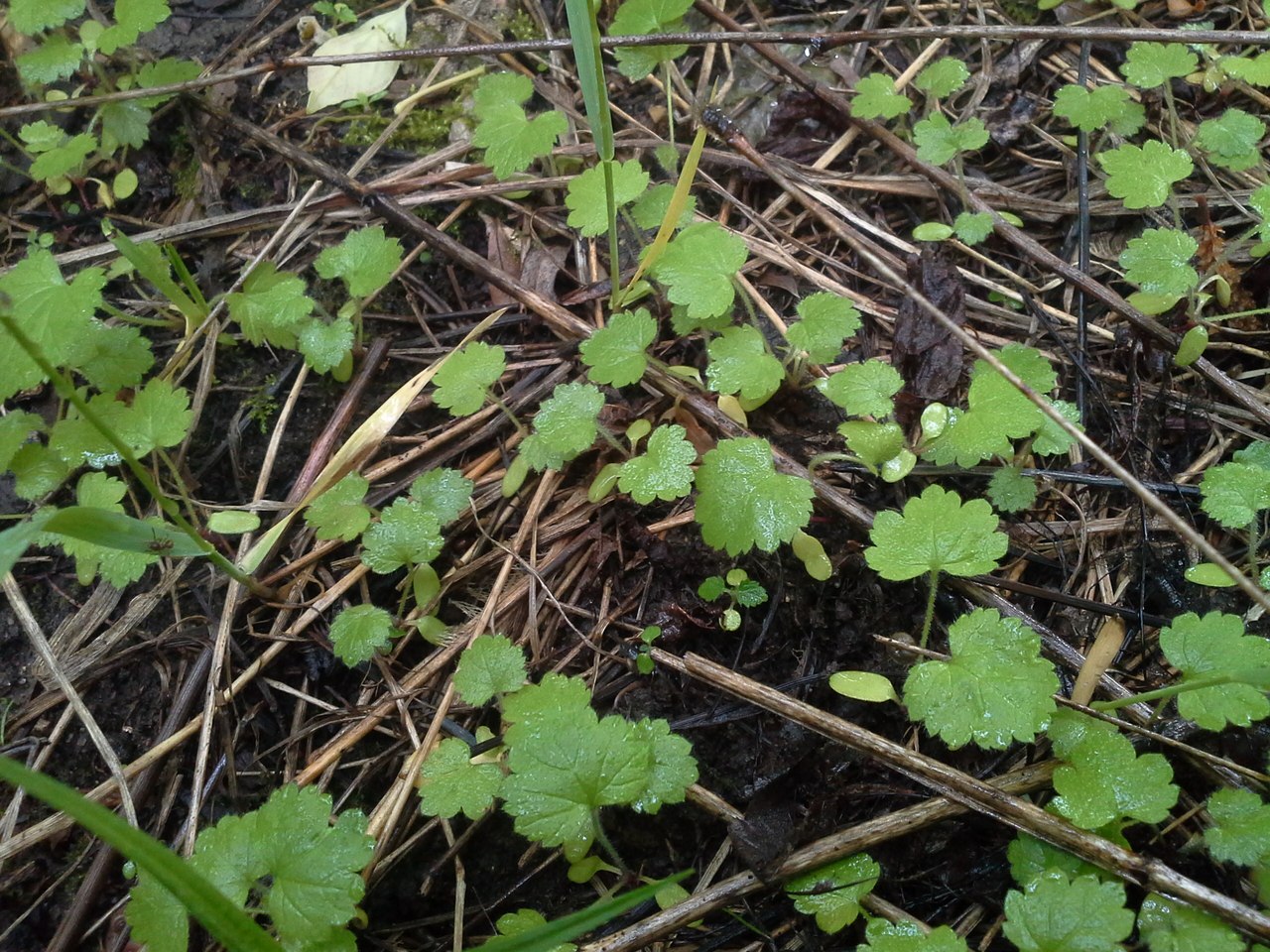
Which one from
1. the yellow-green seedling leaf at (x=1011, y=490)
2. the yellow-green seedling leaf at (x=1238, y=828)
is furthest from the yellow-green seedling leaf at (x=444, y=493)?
the yellow-green seedling leaf at (x=1238, y=828)

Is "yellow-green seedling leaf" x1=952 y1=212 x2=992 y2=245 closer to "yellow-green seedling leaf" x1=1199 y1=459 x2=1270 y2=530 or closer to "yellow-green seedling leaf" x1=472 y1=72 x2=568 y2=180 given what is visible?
"yellow-green seedling leaf" x1=1199 y1=459 x2=1270 y2=530

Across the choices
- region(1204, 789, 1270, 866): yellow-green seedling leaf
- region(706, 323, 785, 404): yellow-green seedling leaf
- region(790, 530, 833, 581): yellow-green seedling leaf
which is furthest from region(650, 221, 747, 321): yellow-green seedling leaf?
region(1204, 789, 1270, 866): yellow-green seedling leaf

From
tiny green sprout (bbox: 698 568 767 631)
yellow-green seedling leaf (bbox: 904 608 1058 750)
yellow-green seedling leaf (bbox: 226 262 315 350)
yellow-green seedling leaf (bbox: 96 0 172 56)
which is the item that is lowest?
yellow-green seedling leaf (bbox: 904 608 1058 750)

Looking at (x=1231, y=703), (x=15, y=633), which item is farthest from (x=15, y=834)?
(x=1231, y=703)

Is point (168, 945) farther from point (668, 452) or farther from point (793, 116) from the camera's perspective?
point (793, 116)

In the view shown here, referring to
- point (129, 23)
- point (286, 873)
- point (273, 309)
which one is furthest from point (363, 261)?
point (286, 873)

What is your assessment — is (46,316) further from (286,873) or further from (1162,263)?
(1162,263)

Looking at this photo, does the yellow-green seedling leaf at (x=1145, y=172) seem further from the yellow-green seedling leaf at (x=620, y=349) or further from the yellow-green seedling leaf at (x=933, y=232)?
the yellow-green seedling leaf at (x=620, y=349)
